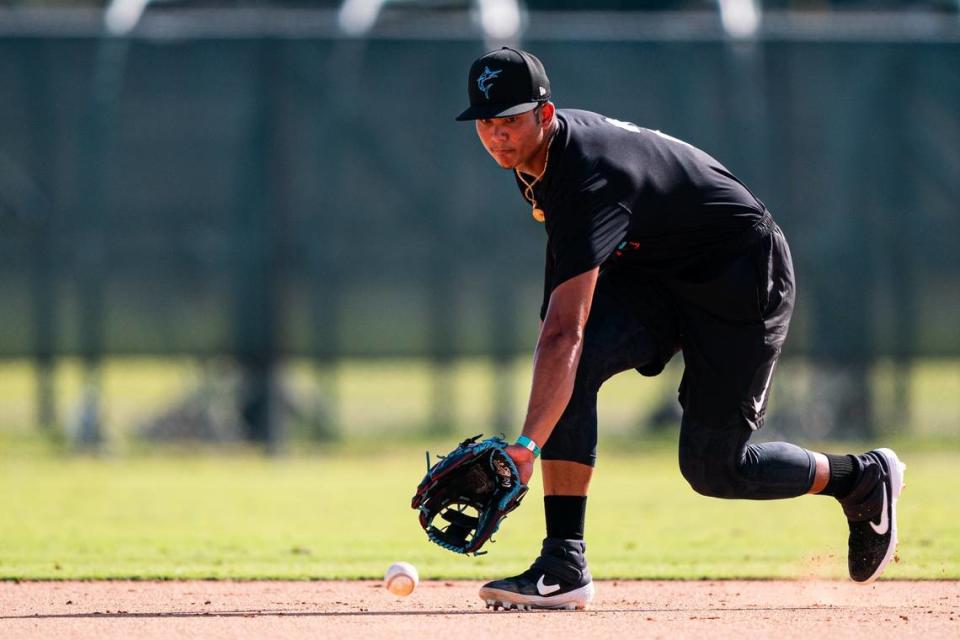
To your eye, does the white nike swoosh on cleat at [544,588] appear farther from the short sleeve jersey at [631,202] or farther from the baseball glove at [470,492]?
the short sleeve jersey at [631,202]

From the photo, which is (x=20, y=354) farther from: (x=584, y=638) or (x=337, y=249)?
(x=584, y=638)

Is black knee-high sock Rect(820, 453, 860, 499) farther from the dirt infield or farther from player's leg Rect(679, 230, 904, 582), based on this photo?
the dirt infield

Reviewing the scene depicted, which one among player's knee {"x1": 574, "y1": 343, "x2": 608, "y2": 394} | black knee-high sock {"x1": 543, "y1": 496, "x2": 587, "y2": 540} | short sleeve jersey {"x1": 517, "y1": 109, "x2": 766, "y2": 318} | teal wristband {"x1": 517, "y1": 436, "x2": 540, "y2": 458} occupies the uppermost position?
short sleeve jersey {"x1": 517, "y1": 109, "x2": 766, "y2": 318}

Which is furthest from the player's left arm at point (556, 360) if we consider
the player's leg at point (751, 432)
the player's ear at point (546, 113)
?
the player's leg at point (751, 432)

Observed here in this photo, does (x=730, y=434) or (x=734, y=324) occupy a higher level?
(x=734, y=324)

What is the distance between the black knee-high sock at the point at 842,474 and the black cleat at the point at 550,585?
1.01 metres

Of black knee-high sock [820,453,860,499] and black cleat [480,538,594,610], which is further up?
black knee-high sock [820,453,860,499]

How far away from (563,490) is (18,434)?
7.90m

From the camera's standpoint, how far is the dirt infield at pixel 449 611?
4.82 meters

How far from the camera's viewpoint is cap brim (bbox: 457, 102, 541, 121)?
4.84 m

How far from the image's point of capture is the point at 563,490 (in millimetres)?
5305

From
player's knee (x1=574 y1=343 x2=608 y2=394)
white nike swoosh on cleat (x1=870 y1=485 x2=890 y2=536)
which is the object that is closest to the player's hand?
player's knee (x1=574 y1=343 x2=608 y2=394)

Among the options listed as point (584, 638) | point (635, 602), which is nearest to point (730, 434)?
point (635, 602)

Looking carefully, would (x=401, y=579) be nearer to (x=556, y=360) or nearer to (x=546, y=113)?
(x=556, y=360)
